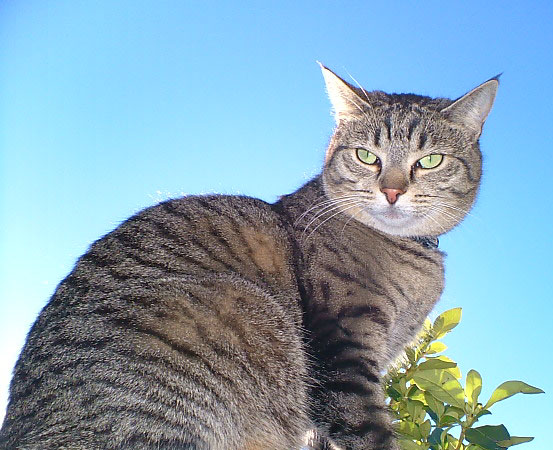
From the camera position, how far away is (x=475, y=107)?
2643 millimetres

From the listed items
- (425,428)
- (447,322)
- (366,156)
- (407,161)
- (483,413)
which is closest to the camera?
(483,413)

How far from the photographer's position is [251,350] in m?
2.07

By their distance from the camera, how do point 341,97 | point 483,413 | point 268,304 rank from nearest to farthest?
point 483,413
point 268,304
point 341,97

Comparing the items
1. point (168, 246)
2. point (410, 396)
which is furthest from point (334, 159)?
point (410, 396)

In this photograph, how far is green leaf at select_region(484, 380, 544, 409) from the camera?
1613mm

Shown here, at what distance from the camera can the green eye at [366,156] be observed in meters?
2.72

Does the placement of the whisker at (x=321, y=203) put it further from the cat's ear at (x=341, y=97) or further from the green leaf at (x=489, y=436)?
the green leaf at (x=489, y=436)

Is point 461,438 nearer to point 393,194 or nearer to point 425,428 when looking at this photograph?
point 425,428

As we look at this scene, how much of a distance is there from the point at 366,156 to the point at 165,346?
1418 mm

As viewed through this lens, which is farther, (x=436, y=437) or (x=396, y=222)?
(x=396, y=222)

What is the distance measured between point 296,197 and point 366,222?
1.33 ft

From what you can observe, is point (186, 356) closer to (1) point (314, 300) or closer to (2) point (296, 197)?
(1) point (314, 300)

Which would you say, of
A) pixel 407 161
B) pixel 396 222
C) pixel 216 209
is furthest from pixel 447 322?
pixel 216 209

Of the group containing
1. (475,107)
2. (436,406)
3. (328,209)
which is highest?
(475,107)
